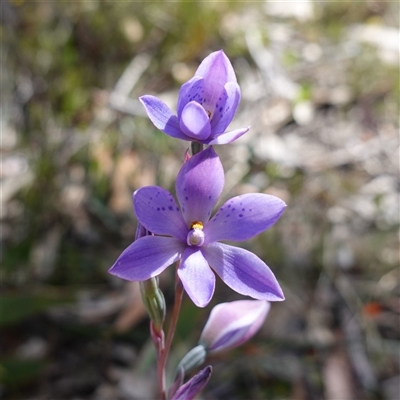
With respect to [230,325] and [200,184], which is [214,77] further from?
[230,325]

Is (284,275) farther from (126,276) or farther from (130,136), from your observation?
(126,276)

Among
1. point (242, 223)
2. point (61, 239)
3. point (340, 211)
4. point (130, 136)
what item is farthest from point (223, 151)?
point (242, 223)

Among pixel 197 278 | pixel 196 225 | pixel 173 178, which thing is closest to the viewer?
pixel 197 278

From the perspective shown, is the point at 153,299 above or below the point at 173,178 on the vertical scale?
above

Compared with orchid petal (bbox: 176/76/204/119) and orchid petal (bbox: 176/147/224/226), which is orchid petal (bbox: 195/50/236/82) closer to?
orchid petal (bbox: 176/76/204/119)

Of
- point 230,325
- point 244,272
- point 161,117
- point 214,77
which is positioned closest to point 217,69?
point 214,77

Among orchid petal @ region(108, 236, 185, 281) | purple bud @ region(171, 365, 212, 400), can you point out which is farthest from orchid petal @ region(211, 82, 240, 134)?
purple bud @ region(171, 365, 212, 400)

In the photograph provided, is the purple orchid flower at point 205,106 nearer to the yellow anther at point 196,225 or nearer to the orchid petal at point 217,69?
the orchid petal at point 217,69
